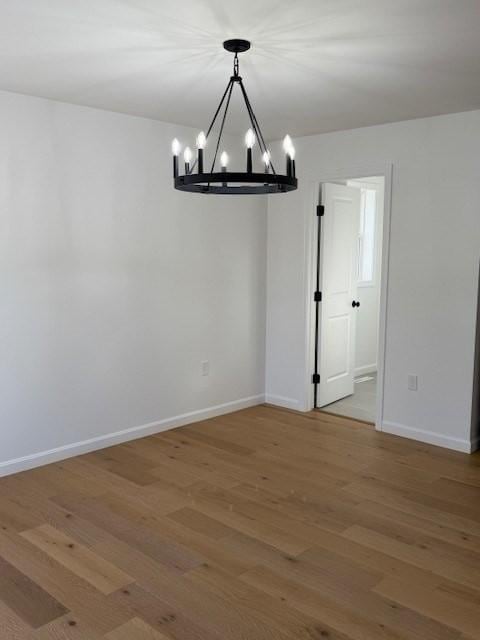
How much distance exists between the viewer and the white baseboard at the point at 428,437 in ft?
14.4

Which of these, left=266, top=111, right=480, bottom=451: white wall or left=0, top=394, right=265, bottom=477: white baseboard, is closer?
left=0, top=394, right=265, bottom=477: white baseboard

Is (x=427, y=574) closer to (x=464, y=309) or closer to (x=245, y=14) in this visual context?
(x=464, y=309)

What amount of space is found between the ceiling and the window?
2.60 metres

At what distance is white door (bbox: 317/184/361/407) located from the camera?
17.5 feet

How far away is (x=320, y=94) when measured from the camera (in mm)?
3684

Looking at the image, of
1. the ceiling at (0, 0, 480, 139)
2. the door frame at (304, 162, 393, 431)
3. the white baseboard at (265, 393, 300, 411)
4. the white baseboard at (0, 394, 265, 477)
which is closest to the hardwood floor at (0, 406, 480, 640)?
the white baseboard at (0, 394, 265, 477)

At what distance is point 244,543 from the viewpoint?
10.0 ft

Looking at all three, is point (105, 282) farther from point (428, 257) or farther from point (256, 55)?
point (428, 257)

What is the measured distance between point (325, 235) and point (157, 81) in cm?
233

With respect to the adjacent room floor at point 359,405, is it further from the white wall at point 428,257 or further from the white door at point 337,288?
the white wall at point 428,257

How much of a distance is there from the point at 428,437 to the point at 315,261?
70.2 inches

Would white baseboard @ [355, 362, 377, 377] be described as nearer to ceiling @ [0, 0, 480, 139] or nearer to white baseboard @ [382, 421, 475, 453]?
white baseboard @ [382, 421, 475, 453]

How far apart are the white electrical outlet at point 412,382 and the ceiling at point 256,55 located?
196 cm

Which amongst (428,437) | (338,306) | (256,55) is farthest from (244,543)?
(338,306)
